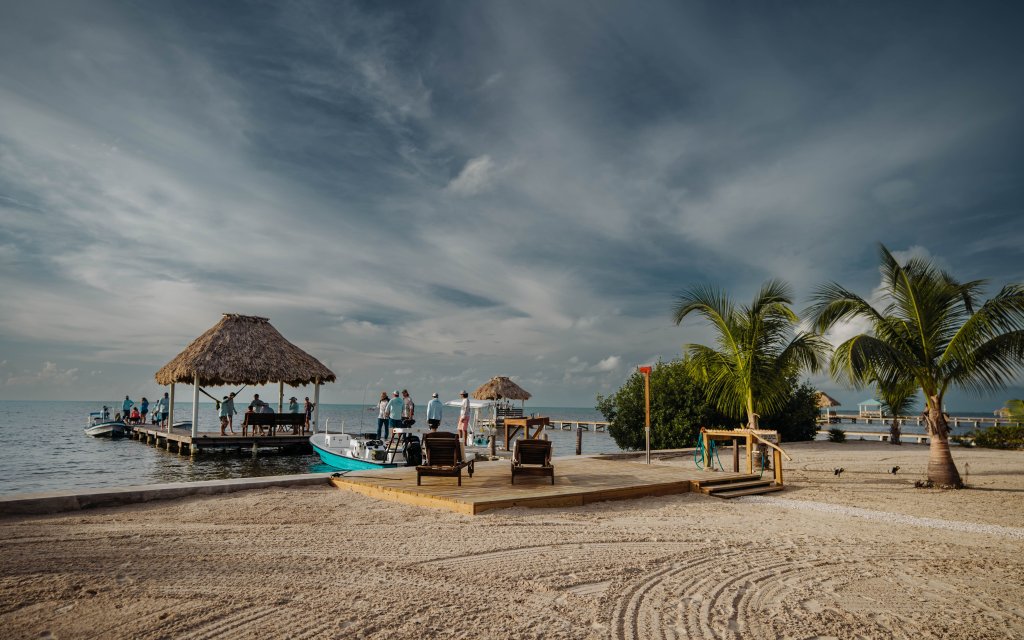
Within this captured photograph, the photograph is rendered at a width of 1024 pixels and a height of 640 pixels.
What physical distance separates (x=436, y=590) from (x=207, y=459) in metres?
19.7

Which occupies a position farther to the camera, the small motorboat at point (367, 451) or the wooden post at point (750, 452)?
the small motorboat at point (367, 451)

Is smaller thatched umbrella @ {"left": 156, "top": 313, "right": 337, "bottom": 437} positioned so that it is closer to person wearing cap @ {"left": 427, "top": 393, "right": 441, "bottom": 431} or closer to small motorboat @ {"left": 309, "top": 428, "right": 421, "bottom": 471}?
small motorboat @ {"left": 309, "top": 428, "right": 421, "bottom": 471}

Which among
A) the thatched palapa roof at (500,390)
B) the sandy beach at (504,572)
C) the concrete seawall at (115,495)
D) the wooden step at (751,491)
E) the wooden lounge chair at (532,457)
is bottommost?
the wooden step at (751,491)

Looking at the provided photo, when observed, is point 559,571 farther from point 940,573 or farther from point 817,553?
point 940,573

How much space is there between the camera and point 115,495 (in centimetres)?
731

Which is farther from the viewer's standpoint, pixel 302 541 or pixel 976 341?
pixel 976 341

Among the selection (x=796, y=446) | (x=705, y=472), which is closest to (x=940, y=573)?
(x=705, y=472)

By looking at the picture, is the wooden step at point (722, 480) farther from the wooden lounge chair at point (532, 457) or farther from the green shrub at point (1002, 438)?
the green shrub at point (1002, 438)

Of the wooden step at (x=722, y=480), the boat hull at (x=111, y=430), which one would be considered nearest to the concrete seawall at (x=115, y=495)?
the wooden step at (x=722, y=480)

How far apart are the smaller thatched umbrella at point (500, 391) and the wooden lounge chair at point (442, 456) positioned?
78.1ft

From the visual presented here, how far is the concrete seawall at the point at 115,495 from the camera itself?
21.8 feet

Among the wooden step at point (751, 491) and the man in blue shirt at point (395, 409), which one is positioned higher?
the man in blue shirt at point (395, 409)

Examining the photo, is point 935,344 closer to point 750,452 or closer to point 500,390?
point 750,452

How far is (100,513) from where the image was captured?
685cm
